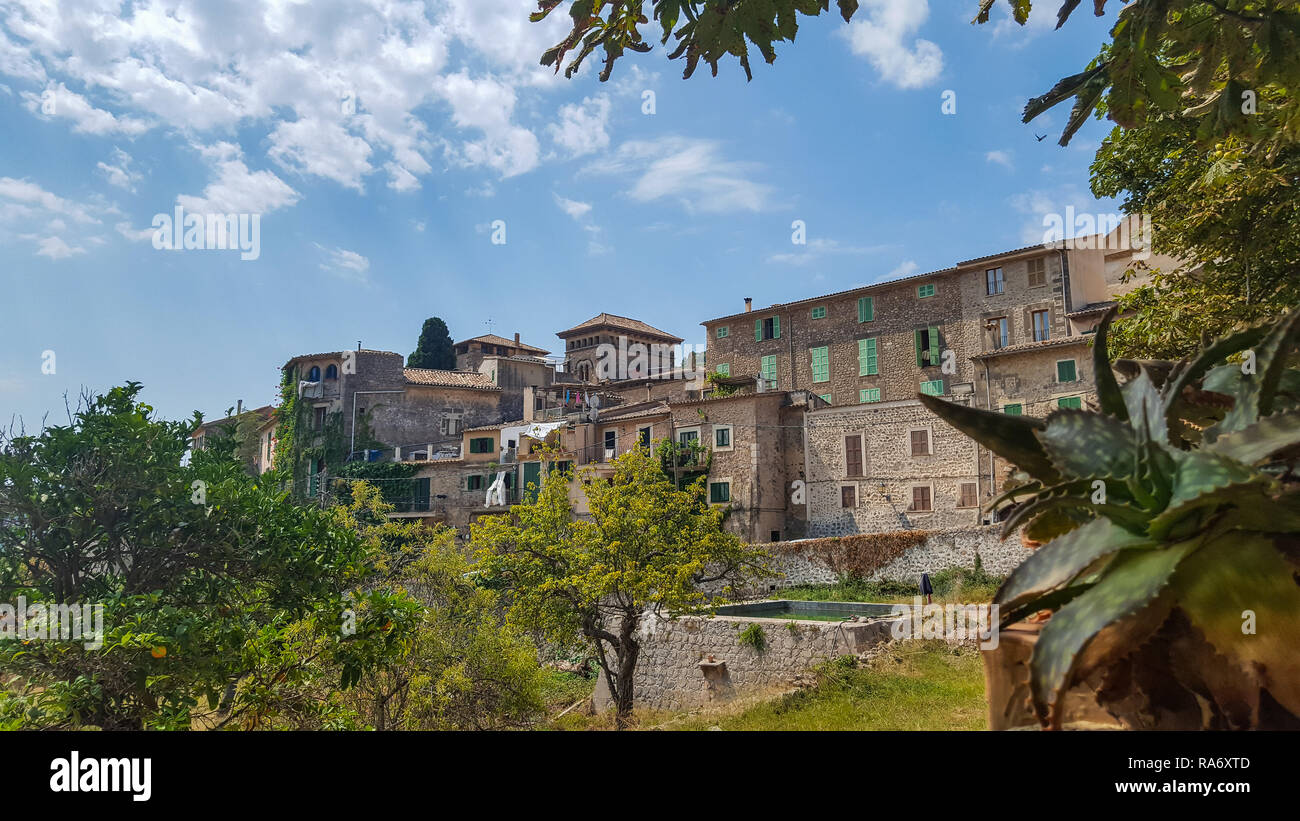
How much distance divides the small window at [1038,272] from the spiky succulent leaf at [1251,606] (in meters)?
36.1

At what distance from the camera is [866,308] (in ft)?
128

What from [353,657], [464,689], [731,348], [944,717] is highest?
[731,348]

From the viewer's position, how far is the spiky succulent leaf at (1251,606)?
4.39ft

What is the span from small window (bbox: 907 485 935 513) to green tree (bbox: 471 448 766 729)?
11545 mm

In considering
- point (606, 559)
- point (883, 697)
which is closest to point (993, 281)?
point (606, 559)

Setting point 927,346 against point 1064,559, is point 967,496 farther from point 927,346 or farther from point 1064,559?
point 1064,559

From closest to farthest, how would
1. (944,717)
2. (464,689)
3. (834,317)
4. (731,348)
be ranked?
1. (944,717)
2. (464,689)
3. (834,317)
4. (731,348)

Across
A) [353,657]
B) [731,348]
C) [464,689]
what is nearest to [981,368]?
[731,348]

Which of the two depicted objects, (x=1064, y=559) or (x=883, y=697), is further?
(x=883, y=697)

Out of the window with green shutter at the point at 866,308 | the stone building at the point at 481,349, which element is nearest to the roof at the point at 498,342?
the stone building at the point at 481,349

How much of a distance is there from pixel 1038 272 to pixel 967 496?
10.6 m
